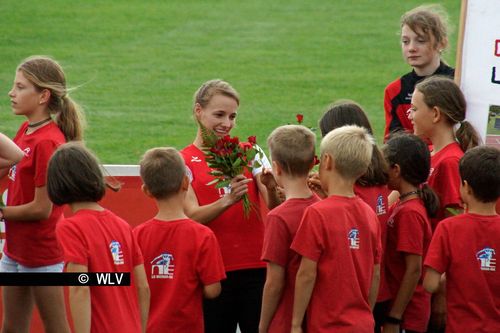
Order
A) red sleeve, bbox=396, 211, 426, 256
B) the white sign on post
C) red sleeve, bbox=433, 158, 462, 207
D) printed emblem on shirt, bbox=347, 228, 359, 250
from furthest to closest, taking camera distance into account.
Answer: the white sign on post < red sleeve, bbox=433, 158, 462, 207 < red sleeve, bbox=396, 211, 426, 256 < printed emblem on shirt, bbox=347, 228, 359, 250

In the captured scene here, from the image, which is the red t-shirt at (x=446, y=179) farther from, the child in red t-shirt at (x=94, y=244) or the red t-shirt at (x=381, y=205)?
the child in red t-shirt at (x=94, y=244)

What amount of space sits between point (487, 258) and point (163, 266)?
1700mm

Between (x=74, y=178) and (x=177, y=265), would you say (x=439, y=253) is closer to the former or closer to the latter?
(x=177, y=265)

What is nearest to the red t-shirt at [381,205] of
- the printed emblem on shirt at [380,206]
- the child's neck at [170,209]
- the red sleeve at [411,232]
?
the printed emblem on shirt at [380,206]

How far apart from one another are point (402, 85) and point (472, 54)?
34.9 inches

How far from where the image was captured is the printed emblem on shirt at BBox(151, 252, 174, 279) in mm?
5789

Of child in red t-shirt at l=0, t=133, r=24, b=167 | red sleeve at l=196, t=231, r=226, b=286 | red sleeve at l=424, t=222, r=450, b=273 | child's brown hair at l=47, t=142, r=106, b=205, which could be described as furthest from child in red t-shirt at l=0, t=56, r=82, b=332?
red sleeve at l=424, t=222, r=450, b=273

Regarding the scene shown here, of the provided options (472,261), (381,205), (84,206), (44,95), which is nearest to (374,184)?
(381,205)

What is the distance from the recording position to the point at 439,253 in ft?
18.7

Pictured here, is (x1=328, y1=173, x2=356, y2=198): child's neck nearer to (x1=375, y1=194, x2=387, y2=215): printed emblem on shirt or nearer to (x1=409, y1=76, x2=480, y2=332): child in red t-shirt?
(x1=375, y1=194, x2=387, y2=215): printed emblem on shirt

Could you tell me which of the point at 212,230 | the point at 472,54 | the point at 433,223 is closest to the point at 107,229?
the point at 212,230

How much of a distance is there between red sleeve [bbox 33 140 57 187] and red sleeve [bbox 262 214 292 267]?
5.54 ft

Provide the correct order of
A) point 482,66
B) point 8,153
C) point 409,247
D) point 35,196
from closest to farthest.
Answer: point 409,247, point 8,153, point 35,196, point 482,66

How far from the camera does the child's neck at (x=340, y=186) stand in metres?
5.62
